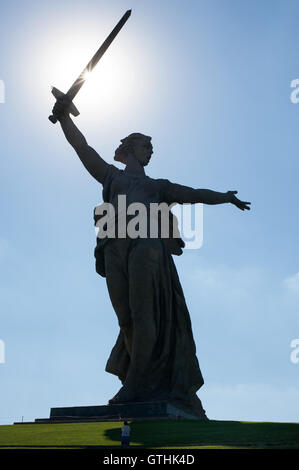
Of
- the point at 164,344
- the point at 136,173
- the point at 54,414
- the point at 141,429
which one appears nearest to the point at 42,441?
the point at 141,429

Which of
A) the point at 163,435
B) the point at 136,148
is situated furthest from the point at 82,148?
the point at 163,435

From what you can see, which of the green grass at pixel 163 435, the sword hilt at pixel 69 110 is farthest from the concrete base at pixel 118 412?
the sword hilt at pixel 69 110

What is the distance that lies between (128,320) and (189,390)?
1.93 metres

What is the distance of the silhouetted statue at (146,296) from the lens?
14.1m

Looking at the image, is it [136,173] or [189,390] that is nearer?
[189,390]

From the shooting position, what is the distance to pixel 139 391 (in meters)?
13.9

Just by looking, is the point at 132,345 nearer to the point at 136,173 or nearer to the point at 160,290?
the point at 160,290

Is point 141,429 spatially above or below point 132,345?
below

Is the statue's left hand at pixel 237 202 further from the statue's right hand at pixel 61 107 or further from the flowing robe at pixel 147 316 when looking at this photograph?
the statue's right hand at pixel 61 107

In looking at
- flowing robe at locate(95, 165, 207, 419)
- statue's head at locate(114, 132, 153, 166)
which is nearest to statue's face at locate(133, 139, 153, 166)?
statue's head at locate(114, 132, 153, 166)

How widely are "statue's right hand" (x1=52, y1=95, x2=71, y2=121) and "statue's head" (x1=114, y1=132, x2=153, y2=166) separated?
1552mm

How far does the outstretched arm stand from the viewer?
1540cm
